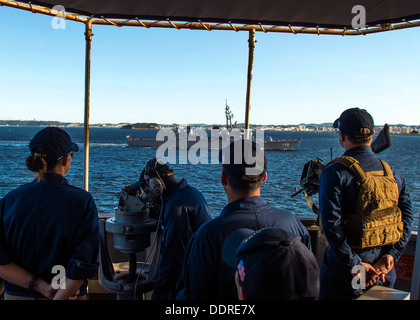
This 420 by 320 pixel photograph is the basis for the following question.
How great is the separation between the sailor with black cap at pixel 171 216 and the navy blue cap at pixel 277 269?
1.26 metres

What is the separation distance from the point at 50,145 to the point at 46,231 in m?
0.44

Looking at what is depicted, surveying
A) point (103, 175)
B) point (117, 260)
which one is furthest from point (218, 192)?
point (117, 260)

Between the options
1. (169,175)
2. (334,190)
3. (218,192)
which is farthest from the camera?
(218,192)

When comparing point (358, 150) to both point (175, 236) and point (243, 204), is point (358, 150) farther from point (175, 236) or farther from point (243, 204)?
point (175, 236)

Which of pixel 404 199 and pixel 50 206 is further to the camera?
pixel 404 199

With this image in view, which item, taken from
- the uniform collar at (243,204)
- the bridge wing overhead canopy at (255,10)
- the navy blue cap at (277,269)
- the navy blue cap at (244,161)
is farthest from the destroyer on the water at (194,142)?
the navy blue cap at (277,269)

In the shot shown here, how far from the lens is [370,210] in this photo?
7.88 feet

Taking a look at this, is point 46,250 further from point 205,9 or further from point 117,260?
point 205,9

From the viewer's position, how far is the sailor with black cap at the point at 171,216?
234 cm

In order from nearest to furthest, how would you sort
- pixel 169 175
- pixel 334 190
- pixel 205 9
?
pixel 334 190 < pixel 169 175 < pixel 205 9

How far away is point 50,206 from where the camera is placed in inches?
78.0

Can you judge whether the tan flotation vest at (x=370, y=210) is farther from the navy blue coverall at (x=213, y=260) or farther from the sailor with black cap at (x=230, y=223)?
the navy blue coverall at (x=213, y=260)

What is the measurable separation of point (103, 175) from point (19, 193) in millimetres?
48008

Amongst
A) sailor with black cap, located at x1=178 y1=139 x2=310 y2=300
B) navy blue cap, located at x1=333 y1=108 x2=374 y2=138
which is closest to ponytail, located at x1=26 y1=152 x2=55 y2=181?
sailor with black cap, located at x1=178 y1=139 x2=310 y2=300
